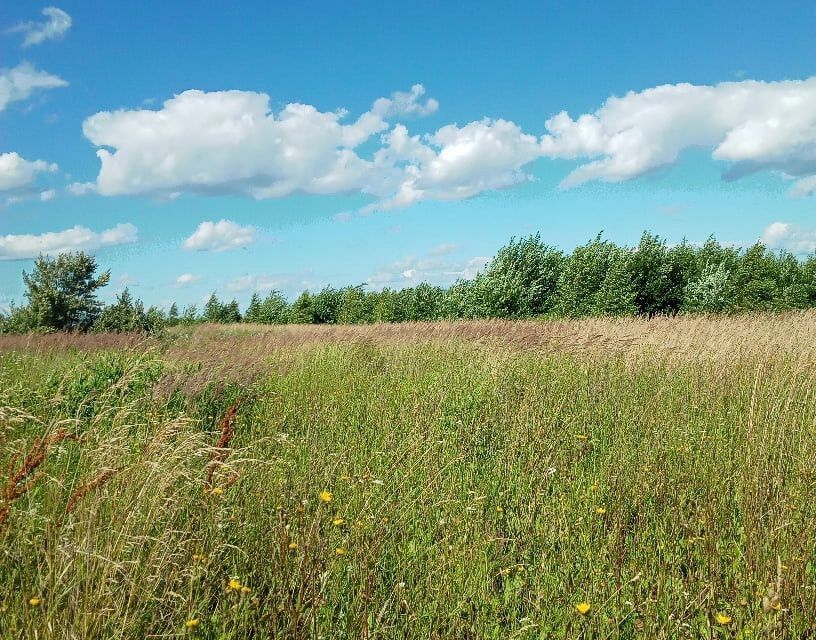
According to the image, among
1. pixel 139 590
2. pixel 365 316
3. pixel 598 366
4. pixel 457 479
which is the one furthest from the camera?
pixel 365 316

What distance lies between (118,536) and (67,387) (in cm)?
475

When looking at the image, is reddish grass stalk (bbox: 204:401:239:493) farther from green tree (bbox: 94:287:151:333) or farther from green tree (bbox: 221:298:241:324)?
green tree (bbox: 221:298:241:324)

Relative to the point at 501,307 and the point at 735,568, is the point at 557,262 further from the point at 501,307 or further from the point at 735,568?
the point at 735,568

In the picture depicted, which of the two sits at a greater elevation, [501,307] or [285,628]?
[501,307]

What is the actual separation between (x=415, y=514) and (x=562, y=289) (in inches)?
921

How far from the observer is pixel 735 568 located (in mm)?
2941

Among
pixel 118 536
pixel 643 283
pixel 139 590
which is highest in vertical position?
pixel 643 283

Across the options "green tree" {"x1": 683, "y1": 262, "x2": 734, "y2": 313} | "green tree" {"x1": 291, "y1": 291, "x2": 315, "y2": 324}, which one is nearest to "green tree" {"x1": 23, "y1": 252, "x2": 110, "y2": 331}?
"green tree" {"x1": 683, "y1": 262, "x2": 734, "y2": 313}

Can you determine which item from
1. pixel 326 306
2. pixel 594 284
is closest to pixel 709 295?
pixel 594 284

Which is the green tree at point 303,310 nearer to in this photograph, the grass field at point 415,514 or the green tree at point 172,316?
the green tree at point 172,316

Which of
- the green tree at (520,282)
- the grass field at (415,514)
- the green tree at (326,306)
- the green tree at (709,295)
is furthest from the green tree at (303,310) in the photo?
the grass field at (415,514)

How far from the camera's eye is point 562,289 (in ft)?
84.2

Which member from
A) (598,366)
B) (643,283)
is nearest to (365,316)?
(643,283)

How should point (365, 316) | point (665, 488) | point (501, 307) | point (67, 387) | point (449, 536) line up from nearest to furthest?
point (449, 536) → point (665, 488) → point (67, 387) → point (501, 307) → point (365, 316)
